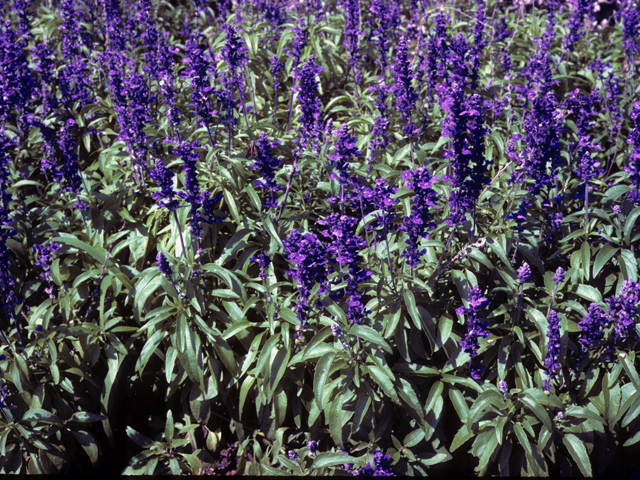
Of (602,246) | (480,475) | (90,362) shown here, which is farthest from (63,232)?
(602,246)

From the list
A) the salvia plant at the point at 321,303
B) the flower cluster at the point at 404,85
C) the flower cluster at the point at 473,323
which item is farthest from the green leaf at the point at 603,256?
the flower cluster at the point at 404,85

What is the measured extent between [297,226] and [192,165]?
137 cm

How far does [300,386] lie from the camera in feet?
16.0

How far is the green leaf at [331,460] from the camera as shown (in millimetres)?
4285

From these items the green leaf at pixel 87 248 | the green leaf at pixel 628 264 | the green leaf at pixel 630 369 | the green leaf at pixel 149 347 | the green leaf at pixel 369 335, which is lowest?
the green leaf at pixel 630 369

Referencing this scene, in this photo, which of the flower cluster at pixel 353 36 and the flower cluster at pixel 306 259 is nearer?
the flower cluster at pixel 306 259

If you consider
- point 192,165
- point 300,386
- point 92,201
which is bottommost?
point 300,386

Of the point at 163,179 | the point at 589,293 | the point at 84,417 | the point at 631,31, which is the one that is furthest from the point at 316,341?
the point at 631,31

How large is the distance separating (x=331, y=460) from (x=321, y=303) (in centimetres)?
119

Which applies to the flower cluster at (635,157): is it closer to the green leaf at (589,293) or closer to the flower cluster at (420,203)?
the green leaf at (589,293)

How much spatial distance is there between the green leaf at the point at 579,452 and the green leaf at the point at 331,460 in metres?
1.63

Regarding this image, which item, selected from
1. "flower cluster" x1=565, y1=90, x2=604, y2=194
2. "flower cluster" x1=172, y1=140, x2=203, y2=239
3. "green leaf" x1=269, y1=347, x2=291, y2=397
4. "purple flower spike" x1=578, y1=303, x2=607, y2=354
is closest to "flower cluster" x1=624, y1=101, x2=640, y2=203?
"flower cluster" x1=565, y1=90, x2=604, y2=194

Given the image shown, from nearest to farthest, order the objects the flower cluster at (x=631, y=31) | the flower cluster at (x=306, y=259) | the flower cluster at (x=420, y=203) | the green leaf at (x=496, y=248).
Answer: the flower cluster at (x=306, y=259)
the flower cluster at (x=420, y=203)
the green leaf at (x=496, y=248)
the flower cluster at (x=631, y=31)

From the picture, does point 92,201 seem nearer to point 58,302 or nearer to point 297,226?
point 58,302
